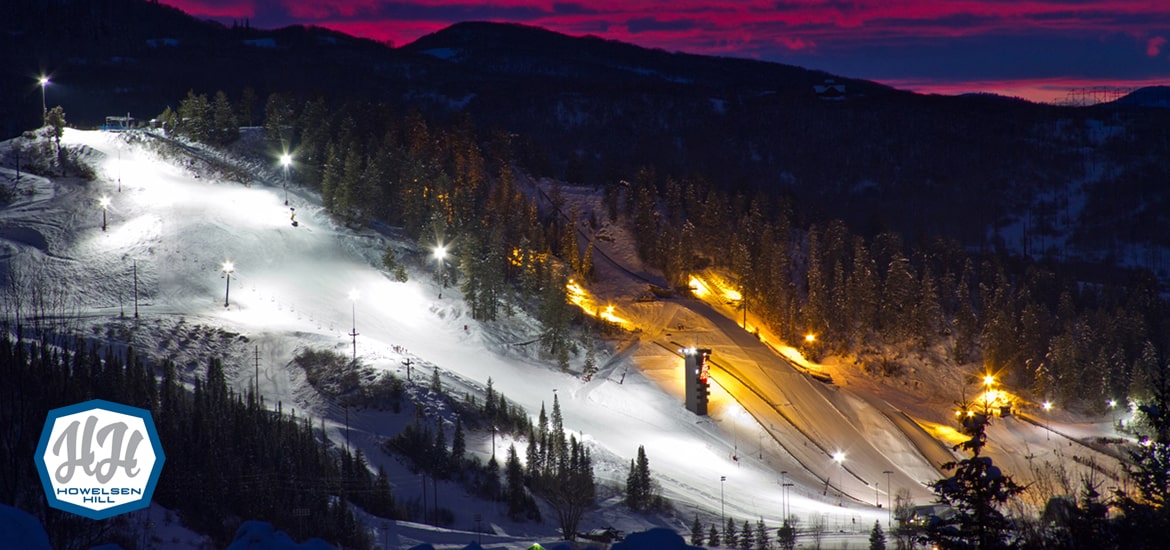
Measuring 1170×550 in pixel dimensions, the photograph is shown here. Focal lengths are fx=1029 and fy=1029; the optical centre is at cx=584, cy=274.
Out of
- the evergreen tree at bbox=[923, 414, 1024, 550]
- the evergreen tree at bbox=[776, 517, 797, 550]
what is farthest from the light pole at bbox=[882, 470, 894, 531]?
the evergreen tree at bbox=[923, 414, 1024, 550]

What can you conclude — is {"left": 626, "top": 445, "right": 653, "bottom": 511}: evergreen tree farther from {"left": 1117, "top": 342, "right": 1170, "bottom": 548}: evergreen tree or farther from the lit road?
{"left": 1117, "top": 342, "right": 1170, "bottom": 548}: evergreen tree

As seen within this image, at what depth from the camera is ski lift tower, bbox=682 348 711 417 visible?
274ft

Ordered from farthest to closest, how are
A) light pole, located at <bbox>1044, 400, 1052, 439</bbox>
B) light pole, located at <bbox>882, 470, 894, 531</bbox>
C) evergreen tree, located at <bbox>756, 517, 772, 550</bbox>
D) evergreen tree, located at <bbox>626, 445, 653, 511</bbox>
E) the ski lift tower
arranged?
light pole, located at <bbox>1044, 400, 1052, 439</bbox> → the ski lift tower → light pole, located at <bbox>882, 470, 894, 531</bbox> → evergreen tree, located at <bbox>626, 445, 653, 511</bbox> → evergreen tree, located at <bbox>756, 517, 772, 550</bbox>

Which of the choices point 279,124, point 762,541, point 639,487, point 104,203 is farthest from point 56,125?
point 762,541

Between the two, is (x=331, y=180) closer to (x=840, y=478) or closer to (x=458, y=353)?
(x=458, y=353)

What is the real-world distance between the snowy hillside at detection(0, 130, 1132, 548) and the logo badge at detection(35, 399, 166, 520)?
2824cm

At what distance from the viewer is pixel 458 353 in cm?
8506

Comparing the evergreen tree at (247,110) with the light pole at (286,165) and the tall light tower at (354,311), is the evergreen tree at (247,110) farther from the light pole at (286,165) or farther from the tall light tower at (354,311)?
the tall light tower at (354,311)

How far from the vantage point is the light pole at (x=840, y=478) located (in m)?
72.2

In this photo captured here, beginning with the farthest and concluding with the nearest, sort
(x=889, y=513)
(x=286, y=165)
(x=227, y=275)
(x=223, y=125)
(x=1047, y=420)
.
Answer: (x=223, y=125) → (x=286, y=165) → (x=1047, y=420) → (x=227, y=275) → (x=889, y=513)

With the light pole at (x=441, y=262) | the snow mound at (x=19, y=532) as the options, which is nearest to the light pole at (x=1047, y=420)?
the light pole at (x=441, y=262)

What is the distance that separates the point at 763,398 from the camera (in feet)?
286

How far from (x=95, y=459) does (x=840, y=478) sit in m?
60.7

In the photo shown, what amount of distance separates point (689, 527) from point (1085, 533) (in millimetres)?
39669
